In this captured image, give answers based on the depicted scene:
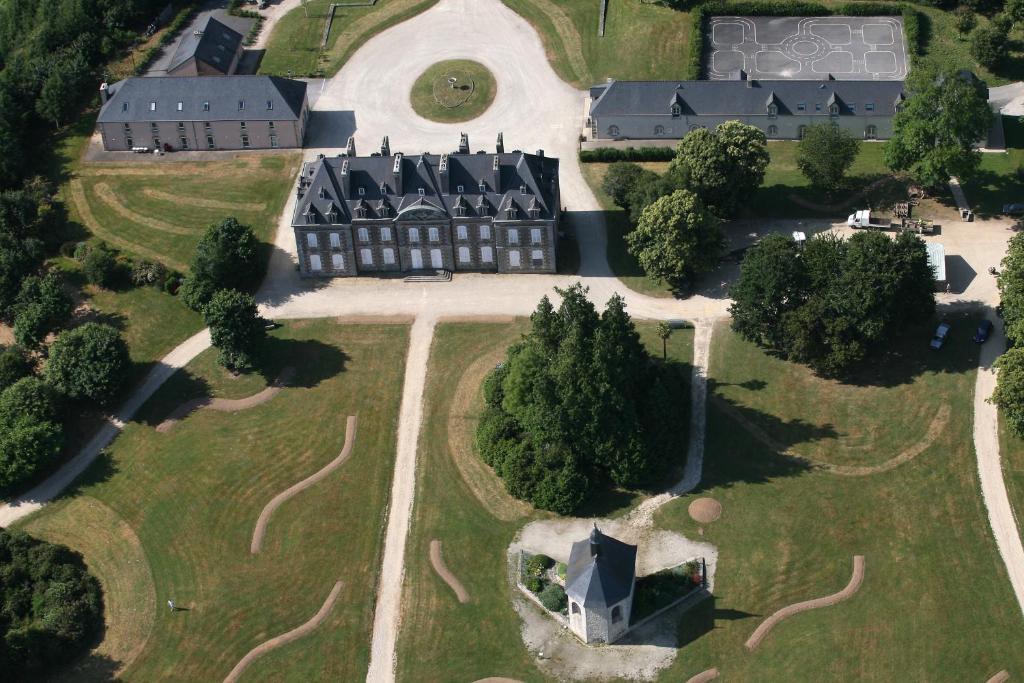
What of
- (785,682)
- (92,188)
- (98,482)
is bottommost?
(785,682)

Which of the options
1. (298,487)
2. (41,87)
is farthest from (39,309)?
(41,87)

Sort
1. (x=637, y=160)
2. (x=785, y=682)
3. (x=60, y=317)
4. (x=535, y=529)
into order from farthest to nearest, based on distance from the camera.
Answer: (x=637, y=160)
(x=60, y=317)
(x=535, y=529)
(x=785, y=682)

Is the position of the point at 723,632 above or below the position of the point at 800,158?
below

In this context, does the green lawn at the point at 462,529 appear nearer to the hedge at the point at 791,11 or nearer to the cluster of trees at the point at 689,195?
the cluster of trees at the point at 689,195

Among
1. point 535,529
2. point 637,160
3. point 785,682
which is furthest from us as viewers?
point 637,160

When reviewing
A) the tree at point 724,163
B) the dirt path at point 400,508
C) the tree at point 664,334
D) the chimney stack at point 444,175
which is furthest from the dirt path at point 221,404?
the tree at point 724,163

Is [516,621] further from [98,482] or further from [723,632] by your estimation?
[98,482]

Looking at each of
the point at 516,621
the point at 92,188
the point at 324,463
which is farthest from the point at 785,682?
the point at 92,188
